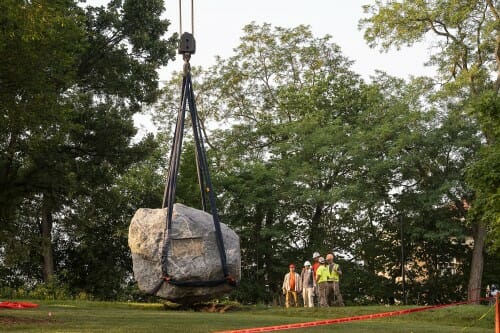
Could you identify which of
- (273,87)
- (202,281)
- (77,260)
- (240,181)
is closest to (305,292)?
(202,281)

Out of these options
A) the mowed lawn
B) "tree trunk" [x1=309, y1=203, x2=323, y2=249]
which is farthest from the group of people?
"tree trunk" [x1=309, y1=203, x2=323, y2=249]

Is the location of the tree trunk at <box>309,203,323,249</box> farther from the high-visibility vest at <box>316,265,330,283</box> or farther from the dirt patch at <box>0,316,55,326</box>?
the dirt patch at <box>0,316,55,326</box>

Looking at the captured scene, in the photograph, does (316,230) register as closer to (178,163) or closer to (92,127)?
(92,127)

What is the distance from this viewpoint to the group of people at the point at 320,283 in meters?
23.9

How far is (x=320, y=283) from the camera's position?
24000mm

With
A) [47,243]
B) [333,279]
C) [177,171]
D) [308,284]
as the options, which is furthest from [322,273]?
[47,243]

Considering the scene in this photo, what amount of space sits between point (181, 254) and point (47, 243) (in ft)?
44.1

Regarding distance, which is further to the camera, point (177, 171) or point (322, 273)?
point (322, 273)

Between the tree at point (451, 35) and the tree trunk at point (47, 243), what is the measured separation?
16.6 m


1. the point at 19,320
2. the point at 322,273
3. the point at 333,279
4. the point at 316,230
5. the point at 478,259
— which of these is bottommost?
the point at 19,320

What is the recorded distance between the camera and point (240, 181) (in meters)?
38.6

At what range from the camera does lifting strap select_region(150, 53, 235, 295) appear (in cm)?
1770

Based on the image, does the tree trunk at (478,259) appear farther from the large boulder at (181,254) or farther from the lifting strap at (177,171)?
the lifting strap at (177,171)

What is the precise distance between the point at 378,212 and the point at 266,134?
7.72 meters
